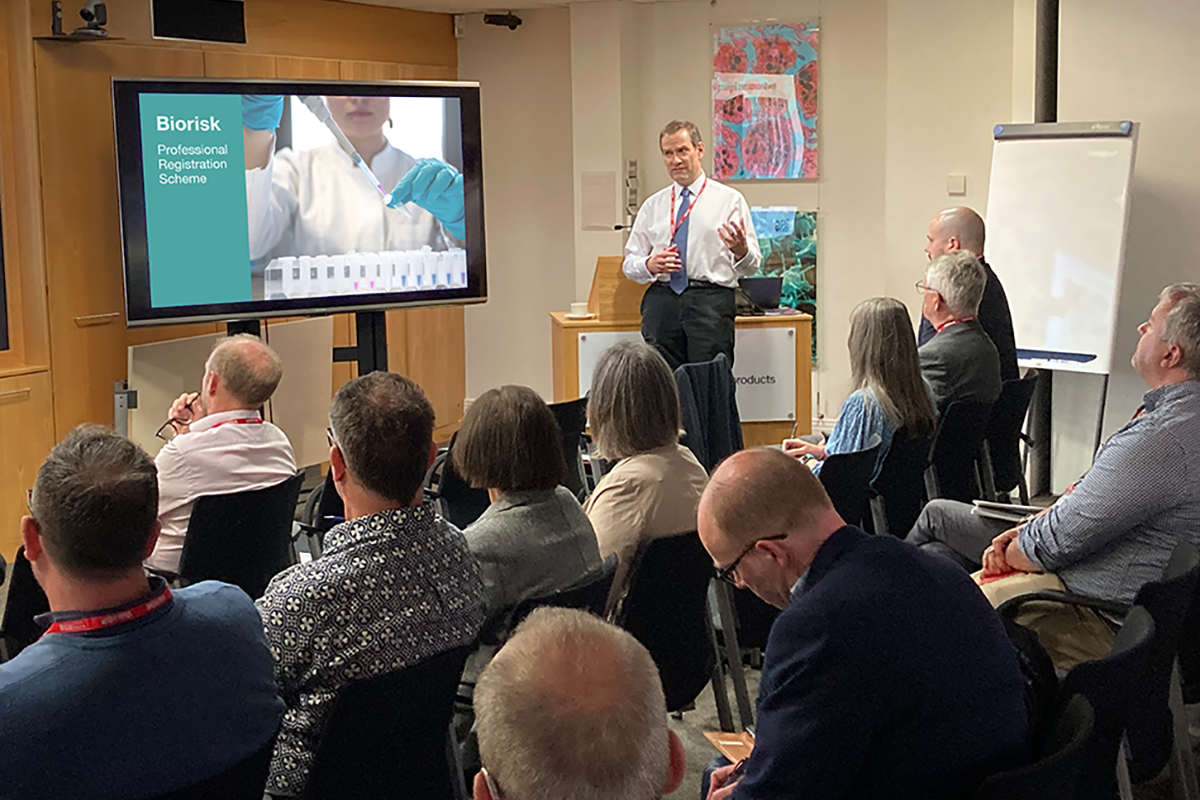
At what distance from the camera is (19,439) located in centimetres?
594

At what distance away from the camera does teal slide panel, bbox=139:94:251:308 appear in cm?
593

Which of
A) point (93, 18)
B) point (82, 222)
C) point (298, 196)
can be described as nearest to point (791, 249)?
point (298, 196)

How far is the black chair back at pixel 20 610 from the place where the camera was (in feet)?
10.2

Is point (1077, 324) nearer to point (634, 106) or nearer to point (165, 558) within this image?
point (634, 106)

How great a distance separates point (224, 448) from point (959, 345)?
8.82 feet

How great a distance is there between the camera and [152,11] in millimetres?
6395

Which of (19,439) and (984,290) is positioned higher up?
(984,290)

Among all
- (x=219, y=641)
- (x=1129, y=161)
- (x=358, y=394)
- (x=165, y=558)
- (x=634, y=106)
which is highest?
(x=634, y=106)

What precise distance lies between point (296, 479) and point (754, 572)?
6.14 feet

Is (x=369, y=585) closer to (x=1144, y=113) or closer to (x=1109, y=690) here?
(x=1109, y=690)

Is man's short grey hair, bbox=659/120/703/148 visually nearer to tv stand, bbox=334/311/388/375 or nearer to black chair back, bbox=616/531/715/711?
tv stand, bbox=334/311/388/375

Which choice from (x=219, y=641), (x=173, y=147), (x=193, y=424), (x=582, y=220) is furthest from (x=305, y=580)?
(x=582, y=220)

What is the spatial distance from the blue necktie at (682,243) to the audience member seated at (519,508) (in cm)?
365

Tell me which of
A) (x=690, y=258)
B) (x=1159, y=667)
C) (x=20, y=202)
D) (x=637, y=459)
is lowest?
(x=1159, y=667)
